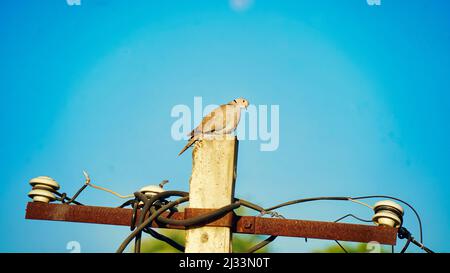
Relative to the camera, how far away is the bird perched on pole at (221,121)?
691cm

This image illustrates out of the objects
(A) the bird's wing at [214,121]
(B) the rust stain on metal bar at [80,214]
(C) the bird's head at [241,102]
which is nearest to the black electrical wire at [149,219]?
(B) the rust stain on metal bar at [80,214]

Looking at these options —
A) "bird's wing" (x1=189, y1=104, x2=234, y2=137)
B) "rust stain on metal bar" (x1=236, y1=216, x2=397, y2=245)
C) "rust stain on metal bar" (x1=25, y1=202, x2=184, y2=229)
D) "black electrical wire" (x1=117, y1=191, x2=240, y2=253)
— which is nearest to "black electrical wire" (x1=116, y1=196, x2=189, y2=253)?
"black electrical wire" (x1=117, y1=191, x2=240, y2=253)

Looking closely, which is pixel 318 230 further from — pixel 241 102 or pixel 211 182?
pixel 241 102

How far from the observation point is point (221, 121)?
281 inches

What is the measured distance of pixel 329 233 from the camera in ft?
11.9

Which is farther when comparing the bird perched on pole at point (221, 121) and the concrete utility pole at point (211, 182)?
the bird perched on pole at point (221, 121)

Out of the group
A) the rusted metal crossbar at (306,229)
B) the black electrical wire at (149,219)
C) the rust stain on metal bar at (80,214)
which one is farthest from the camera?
the rust stain on metal bar at (80,214)

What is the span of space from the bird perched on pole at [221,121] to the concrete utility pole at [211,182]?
9.99 ft

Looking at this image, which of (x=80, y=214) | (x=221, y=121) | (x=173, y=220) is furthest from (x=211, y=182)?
(x=221, y=121)

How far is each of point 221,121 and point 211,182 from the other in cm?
362

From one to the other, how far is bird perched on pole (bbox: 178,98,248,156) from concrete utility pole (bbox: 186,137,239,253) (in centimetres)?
304

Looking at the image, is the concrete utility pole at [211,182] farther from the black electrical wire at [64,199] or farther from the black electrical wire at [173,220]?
the black electrical wire at [64,199]

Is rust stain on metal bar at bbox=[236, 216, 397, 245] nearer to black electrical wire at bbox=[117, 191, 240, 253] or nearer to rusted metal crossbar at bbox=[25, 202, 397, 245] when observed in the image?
rusted metal crossbar at bbox=[25, 202, 397, 245]

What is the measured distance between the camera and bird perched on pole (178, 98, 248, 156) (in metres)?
6.91
